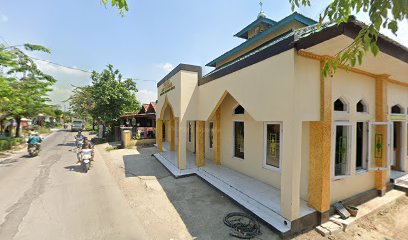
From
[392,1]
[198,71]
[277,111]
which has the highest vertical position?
Answer: [198,71]

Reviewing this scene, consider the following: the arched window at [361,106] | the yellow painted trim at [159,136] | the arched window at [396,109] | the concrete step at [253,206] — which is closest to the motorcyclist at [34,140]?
the yellow painted trim at [159,136]

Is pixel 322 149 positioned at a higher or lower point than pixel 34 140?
higher

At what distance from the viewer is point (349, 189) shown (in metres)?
5.33

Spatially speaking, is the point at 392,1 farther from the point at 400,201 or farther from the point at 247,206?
the point at 400,201

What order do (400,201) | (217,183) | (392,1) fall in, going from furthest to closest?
(217,183) → (400,201) → (392,1)

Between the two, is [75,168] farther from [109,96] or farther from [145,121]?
[145,121]

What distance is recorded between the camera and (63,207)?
197 inches

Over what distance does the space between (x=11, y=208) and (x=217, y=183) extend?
18.9 ft

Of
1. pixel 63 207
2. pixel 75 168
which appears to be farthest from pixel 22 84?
pixel 63 207

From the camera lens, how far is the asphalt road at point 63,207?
397 centimetres

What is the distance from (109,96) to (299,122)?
1532 centimetres

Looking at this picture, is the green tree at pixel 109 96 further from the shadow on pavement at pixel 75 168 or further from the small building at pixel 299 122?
the small building at pixel 299 122

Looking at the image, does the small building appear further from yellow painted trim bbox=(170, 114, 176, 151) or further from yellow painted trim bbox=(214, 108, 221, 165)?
yellow painted trim bbox=(170, 114, 176, 151)

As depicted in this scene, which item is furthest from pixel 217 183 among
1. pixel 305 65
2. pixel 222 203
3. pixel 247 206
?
pixel 305 65
